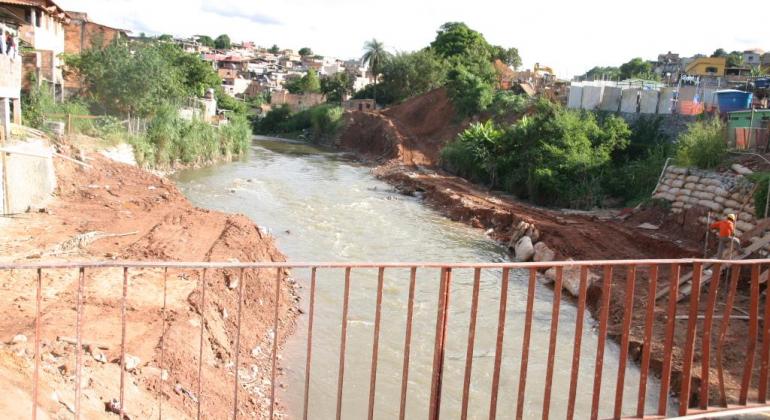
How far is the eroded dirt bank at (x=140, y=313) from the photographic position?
6.26 m

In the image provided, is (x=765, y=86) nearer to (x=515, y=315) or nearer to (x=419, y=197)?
(x=419, y=197)

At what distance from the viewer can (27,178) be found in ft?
47.7

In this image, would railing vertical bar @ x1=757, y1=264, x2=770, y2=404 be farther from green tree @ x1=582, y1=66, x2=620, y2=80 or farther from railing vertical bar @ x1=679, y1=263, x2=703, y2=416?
green tree @ x1=582, y1=66, x2=620, y2=80

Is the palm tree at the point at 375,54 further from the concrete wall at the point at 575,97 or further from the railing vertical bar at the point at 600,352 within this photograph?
the railing vertical bar at the point at 600,352

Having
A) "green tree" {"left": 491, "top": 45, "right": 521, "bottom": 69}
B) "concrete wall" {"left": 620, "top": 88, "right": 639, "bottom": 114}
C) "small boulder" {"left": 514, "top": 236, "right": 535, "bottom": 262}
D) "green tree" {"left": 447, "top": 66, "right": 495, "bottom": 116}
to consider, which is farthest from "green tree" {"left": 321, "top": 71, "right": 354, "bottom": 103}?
"small boulder" {"left": 514, "top": 236, "right": 535, "bottom": 262}

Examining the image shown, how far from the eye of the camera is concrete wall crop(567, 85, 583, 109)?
32.0m

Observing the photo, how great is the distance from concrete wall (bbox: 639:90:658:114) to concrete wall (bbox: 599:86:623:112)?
1.46 m

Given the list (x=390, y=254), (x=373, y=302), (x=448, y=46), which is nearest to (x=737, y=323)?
(x=373, y=302)

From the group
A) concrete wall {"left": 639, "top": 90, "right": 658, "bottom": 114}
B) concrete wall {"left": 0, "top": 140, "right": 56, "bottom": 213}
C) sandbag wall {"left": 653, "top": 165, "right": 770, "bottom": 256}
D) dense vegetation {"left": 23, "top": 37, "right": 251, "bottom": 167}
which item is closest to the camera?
concrete wall {"left": 0, "top": 140, "right": 56, "bottom": 213}

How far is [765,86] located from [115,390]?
2740 centimetres

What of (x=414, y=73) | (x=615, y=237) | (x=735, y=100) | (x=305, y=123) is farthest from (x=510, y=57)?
(x=615, y=237)

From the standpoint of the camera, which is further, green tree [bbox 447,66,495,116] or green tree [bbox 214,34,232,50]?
green tree [bbox 214,34,232,50]

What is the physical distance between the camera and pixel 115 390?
20.8 feet

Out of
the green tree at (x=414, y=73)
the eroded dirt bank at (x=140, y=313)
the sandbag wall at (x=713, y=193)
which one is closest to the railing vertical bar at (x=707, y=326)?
the eroded dirt bank at (x=140, y=313)
